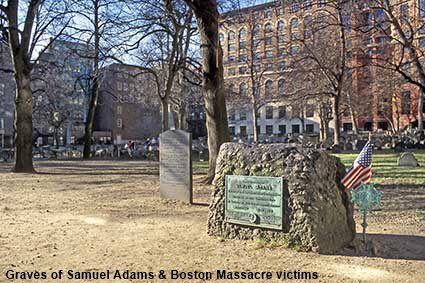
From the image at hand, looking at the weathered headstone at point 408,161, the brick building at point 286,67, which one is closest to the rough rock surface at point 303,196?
the brick building at point 286,67

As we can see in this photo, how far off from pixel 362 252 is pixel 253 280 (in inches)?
75.1

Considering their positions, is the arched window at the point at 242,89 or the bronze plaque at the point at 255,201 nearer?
the bronze plaque at the point at 255,201

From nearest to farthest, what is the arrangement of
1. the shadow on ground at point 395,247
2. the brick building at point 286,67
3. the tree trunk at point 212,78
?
1. the shadow on ground at point 395,247
2. the tree trunk at point 212,78
3. the brick building at point 286,67

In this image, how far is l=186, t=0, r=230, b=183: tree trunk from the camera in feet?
39.4

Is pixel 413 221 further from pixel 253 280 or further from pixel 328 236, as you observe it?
pixel 253 280

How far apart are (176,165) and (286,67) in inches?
908

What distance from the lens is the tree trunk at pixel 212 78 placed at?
39.4 ft

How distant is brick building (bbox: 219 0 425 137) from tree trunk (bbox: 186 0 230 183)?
412 centimetres

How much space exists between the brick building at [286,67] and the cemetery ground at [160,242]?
31.6ft

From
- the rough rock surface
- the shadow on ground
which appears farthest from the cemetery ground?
the rough rock surface

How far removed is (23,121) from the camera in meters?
17.8

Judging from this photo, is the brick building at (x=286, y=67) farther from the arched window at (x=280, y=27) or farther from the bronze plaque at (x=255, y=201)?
the bronze plaque at (x=255, y=201)

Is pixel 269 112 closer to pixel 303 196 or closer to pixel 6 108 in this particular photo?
pixel 6 108

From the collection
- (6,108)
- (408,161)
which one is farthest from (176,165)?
(6,108)
